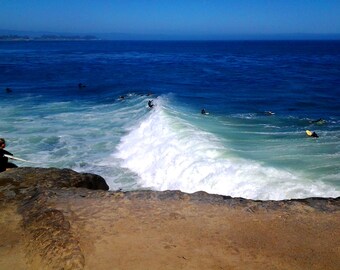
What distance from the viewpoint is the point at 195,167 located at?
13406 millimetres

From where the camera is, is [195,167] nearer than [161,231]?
No

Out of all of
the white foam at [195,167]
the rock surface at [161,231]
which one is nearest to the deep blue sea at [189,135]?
the white foam at [195,167]

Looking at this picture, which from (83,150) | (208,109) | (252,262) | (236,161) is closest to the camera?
(252,262)

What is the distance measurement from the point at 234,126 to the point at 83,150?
27.2 feet

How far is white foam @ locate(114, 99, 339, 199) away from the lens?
36.6 feet

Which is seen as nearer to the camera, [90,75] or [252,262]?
[252,262]

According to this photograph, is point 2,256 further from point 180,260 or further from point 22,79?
point 22,79

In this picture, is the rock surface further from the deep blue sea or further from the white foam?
the deep blue sea

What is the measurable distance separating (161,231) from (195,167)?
7222mm

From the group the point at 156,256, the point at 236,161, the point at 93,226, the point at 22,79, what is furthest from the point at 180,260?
the point at 22,79

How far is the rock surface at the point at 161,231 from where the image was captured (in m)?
5.52

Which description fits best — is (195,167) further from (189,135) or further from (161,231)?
(161,231)

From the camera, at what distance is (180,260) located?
5.52 metres

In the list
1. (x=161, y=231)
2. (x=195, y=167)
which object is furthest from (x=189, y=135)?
(x=161, y=231)
